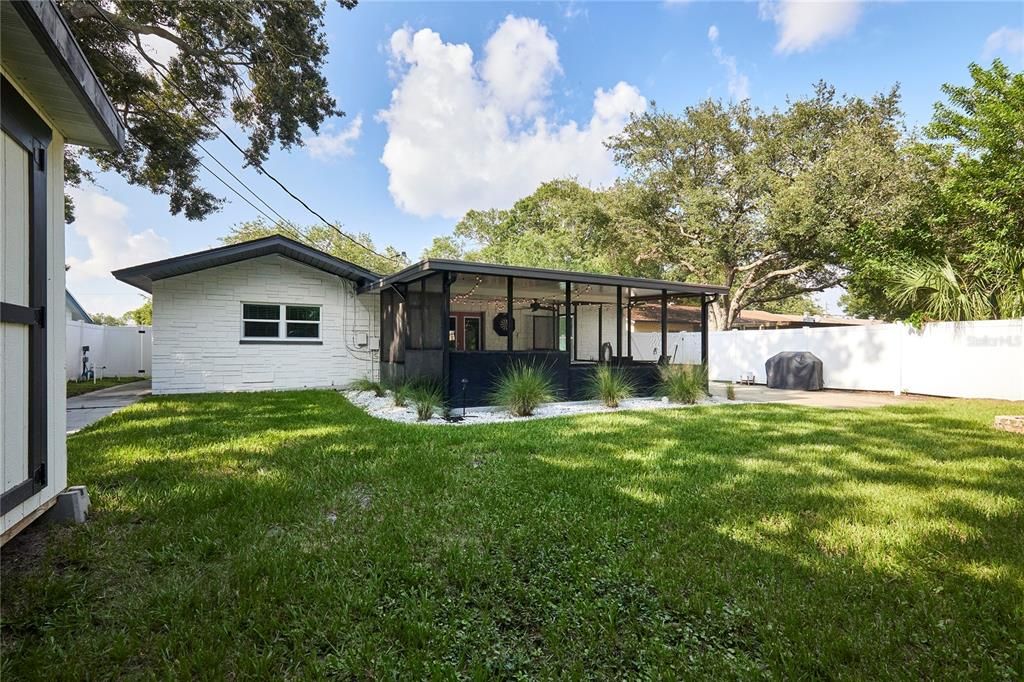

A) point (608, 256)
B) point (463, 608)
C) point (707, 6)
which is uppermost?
point (707, 6)

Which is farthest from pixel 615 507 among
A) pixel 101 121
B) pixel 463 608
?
pixel 101 121

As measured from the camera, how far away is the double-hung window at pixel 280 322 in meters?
10.5

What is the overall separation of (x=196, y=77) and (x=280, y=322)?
5318 mm

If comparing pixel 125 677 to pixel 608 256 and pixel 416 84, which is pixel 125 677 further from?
pixel 608 256

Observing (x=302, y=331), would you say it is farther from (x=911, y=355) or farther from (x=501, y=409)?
(x=911, y=355)

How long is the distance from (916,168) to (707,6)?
8173mm

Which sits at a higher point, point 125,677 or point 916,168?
point 916,168

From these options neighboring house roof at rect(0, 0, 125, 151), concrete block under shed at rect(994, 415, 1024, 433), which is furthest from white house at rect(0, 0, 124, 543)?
concrete block under shed at rect(994, 415, 1024, 433)

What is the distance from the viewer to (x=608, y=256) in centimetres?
2170

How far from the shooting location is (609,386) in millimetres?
8359

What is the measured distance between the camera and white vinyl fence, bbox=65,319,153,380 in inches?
519

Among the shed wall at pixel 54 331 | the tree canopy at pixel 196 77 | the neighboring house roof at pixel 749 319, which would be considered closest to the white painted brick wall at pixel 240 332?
the tree canopy at pixel 196 77

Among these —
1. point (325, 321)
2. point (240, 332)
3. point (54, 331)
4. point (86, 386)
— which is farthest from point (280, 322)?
point (54, 331)

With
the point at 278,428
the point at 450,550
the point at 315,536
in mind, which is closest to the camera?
the point at 450,550
